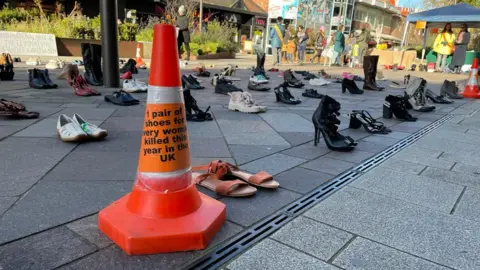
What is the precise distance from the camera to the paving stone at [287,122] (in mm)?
5147

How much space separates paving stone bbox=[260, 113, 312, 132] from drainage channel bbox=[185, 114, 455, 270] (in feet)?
4.65

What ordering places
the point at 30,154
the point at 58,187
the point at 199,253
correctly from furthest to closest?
the point at 30,154 < the point at 58,187 < the point at 199,253

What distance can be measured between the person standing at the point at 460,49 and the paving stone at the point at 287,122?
14943mm

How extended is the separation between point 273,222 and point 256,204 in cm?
28

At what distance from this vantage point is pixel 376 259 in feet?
6.57

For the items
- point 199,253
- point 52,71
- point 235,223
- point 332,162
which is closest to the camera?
point 199,253

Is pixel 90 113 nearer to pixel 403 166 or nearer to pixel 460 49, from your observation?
pixel 403 166

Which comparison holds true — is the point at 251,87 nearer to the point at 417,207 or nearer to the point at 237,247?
the point at 417,207

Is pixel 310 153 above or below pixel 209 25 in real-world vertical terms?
below

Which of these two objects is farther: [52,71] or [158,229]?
[52,71]

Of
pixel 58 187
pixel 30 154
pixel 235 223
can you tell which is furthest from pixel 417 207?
pixel 30 154

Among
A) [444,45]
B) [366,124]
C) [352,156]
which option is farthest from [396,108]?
[444,45]

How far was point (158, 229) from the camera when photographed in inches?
79.4

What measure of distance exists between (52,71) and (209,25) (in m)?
13.9
